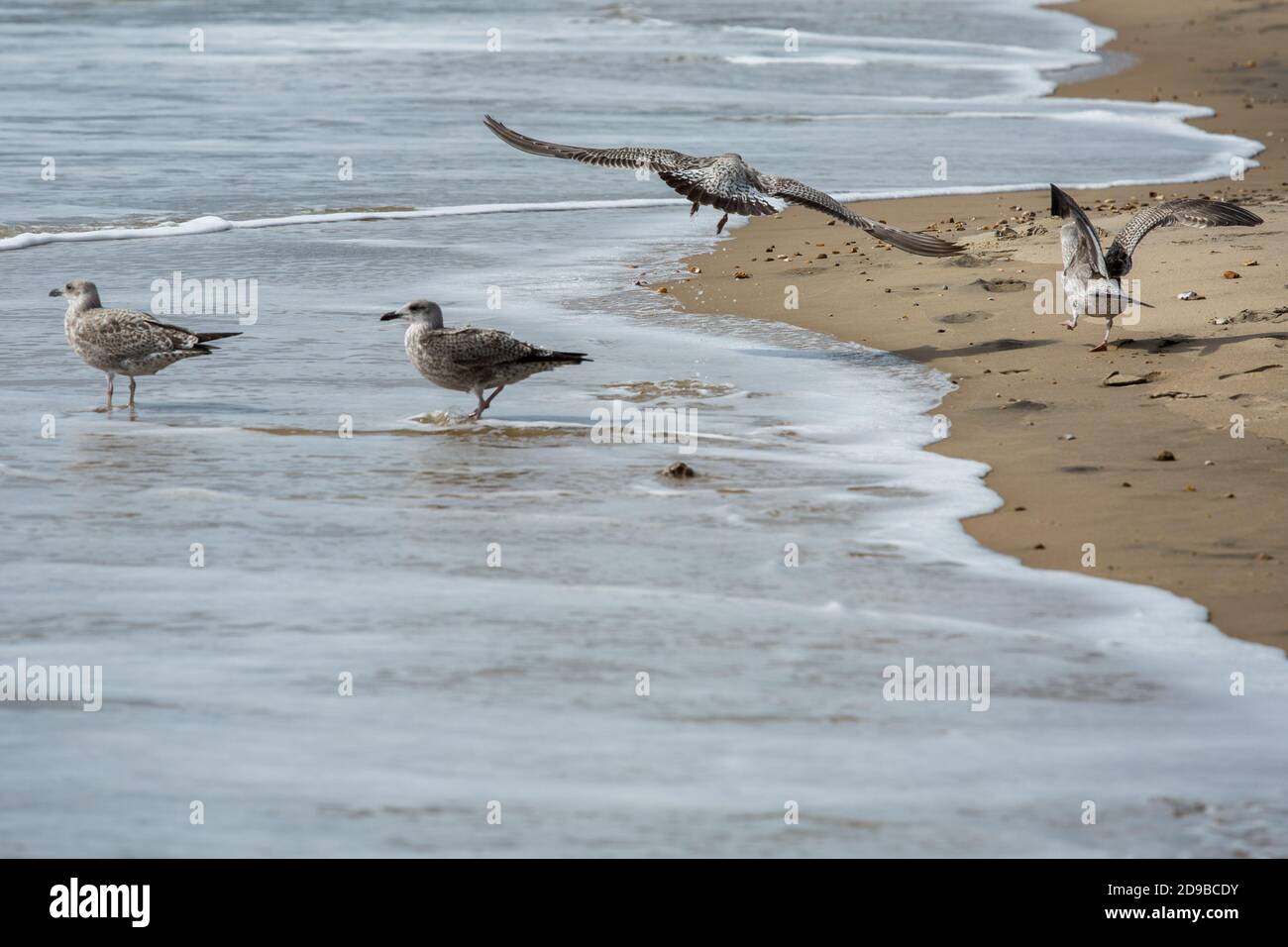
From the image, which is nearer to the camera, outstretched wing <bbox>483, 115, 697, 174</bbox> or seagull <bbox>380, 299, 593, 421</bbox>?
seagull <bbox>380, 299, 593, 421</bbox>

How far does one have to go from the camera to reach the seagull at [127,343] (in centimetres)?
921

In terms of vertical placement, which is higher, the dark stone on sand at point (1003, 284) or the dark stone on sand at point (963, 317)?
the dark stone on sand at point (1003, 284)

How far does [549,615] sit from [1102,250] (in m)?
5.58

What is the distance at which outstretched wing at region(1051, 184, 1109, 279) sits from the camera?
1027 centimetres

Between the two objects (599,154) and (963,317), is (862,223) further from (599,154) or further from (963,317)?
(599,154)

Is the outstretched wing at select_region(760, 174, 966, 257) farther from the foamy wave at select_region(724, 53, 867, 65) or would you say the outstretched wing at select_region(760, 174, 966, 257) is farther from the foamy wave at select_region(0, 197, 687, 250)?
the foamy wave at select_region(724, 53, 867, 65)

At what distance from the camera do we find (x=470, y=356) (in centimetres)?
900

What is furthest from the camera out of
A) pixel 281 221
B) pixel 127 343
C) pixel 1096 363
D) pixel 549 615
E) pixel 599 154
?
pixel 281 221

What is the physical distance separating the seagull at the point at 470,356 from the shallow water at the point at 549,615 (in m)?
0.23

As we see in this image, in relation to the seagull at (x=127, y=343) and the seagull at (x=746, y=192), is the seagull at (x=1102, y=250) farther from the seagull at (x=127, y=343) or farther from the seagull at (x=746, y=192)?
the seagull at (x=127, y=343)

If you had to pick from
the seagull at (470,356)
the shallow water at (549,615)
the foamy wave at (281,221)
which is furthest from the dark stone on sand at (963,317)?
the foamy wave at (281,221)

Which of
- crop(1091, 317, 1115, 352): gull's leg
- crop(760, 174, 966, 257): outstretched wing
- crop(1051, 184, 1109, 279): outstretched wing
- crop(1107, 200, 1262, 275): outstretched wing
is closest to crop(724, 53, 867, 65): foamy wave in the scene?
crop(760, 174, 966, 257): outstretched wing

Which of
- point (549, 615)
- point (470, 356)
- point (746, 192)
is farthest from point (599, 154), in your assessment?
point (549, 615)

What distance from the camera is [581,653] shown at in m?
5.73
